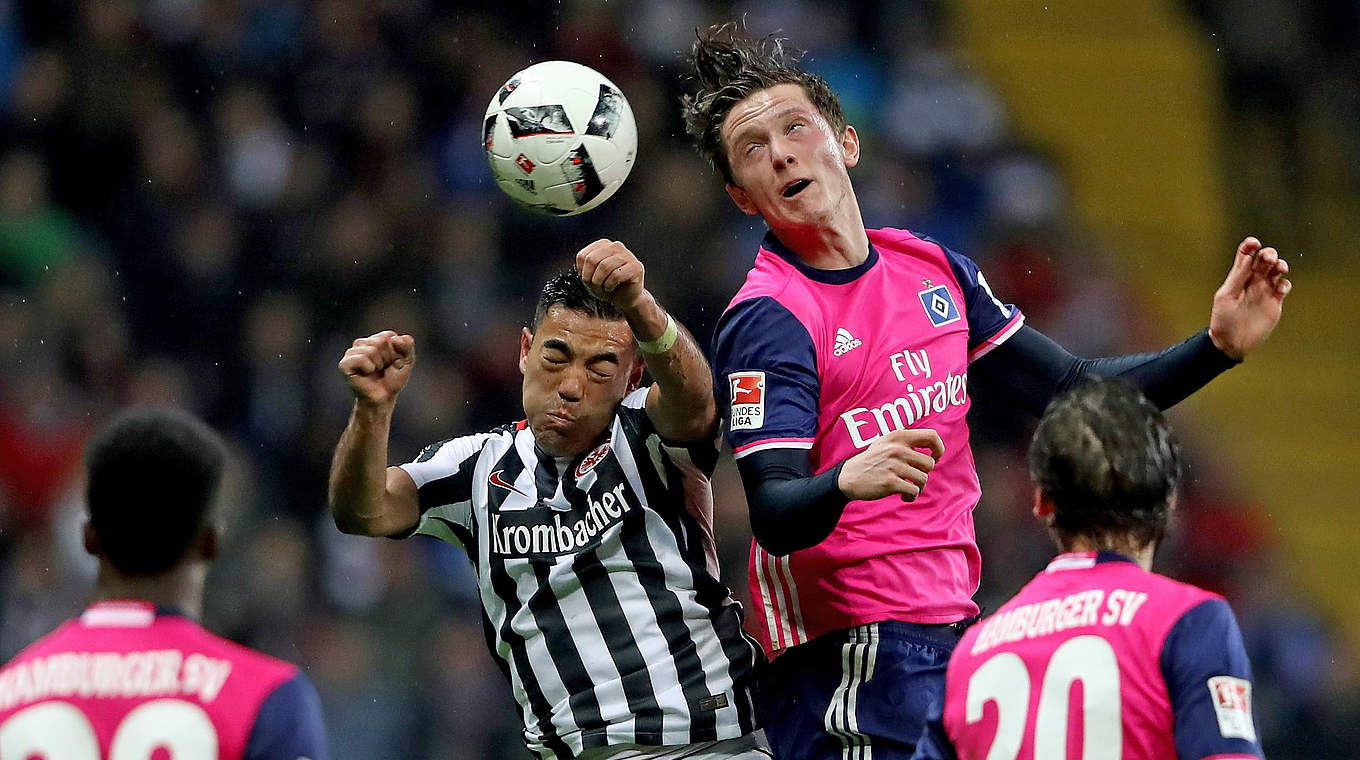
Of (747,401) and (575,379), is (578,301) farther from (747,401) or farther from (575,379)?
(747,401)

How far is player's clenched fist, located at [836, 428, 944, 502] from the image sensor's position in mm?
3643

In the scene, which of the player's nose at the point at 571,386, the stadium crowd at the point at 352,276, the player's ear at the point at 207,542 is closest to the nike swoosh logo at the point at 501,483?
the player's nose at the point at 571,386

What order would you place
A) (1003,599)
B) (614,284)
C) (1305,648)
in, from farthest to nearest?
(1305,648)
(1003,599)
(614,284)

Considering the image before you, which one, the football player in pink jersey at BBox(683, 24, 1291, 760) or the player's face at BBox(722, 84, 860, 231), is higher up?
the player's face at BBox(722, 84, 860, 231)

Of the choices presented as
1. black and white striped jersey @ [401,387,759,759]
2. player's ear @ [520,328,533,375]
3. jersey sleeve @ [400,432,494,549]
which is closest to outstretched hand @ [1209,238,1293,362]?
black and white striped jersey @ [401,387,759,759]

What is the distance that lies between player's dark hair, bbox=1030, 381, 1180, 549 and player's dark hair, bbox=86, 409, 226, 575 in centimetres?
153

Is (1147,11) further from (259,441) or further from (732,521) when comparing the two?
(259,441)

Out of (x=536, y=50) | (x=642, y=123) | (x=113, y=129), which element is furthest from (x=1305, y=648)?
(x=113, y=129)

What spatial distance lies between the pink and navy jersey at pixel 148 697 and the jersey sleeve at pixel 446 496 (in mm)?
1536

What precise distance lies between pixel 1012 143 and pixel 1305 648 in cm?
404

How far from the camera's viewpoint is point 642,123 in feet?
35.0

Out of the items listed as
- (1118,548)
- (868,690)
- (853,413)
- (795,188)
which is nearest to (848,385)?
(853,413)

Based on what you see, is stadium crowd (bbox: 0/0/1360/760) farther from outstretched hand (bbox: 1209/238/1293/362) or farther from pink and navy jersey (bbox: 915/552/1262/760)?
pink and navy jersey (bbox: 915/552/1262/760)

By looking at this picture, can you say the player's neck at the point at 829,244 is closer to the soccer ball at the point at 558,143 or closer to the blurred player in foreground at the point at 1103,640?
the soccer ball at the point at 558,143
